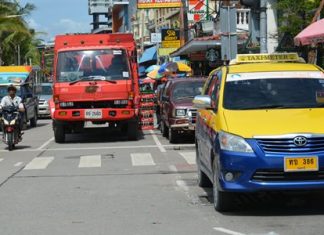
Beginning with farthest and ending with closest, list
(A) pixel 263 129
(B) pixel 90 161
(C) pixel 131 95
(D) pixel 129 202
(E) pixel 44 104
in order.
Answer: (E) pixel 44 104, (C) pixel 131 95, (B) pixel 90 161, (D) pixel 129 202, (A) pixel 263 129

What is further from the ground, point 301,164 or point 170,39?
point 170,39

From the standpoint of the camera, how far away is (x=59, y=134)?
69.1 feet

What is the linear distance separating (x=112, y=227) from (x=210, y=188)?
10.4ft

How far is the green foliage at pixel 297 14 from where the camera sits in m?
19.4

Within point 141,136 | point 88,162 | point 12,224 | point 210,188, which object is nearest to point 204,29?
point 141,136

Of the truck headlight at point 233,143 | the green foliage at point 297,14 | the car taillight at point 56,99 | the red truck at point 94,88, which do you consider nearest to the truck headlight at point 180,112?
the red truck at point 94,88

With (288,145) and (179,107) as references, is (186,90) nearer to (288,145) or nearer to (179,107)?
(179,107)

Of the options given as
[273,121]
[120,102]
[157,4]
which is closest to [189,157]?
[120,102]

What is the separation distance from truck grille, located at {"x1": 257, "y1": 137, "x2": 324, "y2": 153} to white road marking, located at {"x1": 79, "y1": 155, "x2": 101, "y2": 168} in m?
7.15

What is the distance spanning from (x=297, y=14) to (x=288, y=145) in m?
12.7

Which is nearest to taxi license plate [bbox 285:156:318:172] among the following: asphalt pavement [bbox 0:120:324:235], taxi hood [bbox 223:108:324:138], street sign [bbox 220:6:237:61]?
taxi hood [bbox 223:108:324:138]

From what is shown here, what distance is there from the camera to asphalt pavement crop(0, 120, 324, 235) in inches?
321

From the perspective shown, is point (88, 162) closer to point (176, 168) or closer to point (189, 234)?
point (176, 168)

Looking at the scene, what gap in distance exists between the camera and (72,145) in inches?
802
